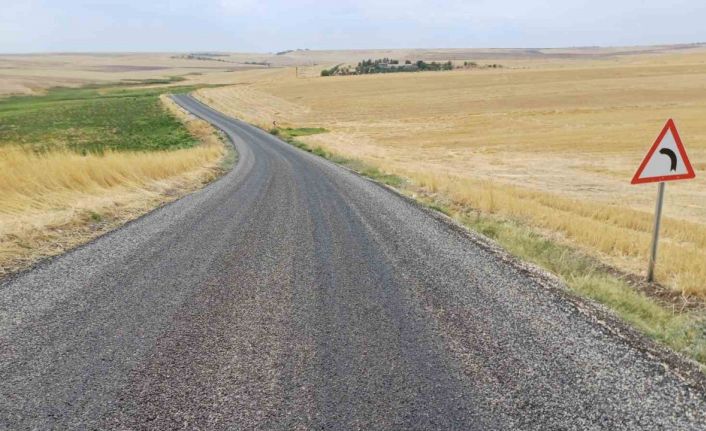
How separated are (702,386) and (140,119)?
6347cm

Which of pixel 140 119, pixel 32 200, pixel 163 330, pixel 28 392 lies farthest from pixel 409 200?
pixel 140 119

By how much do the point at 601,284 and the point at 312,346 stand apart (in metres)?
4.65

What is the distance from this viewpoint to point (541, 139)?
4244 centimetres

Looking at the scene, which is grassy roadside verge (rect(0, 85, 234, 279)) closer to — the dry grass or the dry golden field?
the dry grass

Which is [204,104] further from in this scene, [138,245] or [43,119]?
[138,245]

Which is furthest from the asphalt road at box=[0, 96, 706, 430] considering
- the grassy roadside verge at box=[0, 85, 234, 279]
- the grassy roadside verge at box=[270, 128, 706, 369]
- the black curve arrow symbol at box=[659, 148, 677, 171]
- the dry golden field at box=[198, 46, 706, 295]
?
the dry golden field at box=[198, 46, 706, 295]

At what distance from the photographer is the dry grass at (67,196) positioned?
8.48m

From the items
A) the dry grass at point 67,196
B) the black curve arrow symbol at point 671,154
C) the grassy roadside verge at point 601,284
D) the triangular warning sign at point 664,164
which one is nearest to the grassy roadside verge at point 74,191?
the dry grass at point 67,196

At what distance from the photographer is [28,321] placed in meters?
5.45

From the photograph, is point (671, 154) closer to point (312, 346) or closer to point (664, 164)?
point (664, 164)

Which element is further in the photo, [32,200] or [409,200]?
[409,200]

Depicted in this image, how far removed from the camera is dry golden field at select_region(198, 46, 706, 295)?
12971mm

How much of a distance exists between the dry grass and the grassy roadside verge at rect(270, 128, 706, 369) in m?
8.00

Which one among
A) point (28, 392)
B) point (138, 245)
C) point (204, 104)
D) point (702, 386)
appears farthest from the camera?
point (204, 104)
